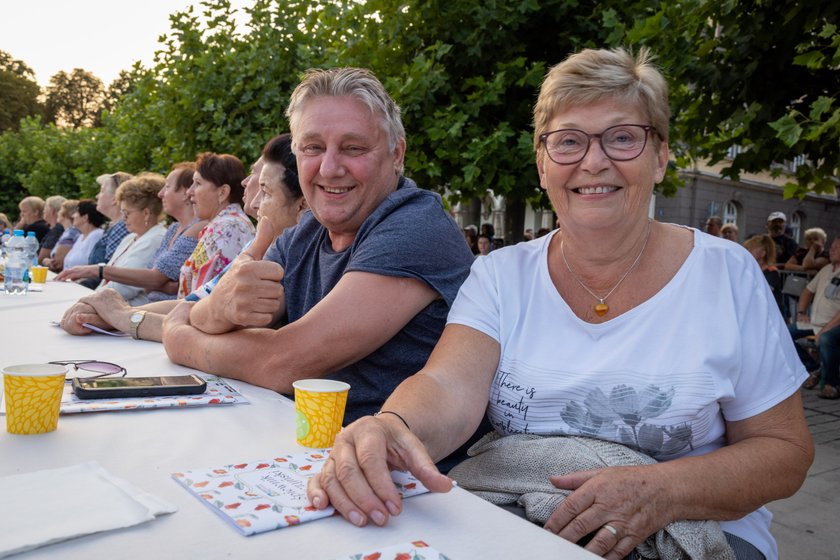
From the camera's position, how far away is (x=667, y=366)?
5.63ft

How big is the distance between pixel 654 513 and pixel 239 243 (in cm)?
339

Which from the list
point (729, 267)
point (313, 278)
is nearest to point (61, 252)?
point (313, 278)

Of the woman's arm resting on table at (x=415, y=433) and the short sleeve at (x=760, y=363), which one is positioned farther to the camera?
the short sleeve at (x=760, y=363)

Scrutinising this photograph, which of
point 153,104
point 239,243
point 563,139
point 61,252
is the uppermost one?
point 153,104

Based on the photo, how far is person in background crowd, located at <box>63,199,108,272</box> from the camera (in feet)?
30.1

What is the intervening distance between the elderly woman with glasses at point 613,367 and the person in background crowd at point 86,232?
8.39 metres

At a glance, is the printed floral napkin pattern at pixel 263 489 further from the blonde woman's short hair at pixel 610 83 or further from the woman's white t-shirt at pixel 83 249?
the woman's white t-shirt at pixel 83 249

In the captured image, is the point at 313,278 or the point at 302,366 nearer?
the point at 302,366

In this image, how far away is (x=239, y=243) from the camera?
14.4 feet

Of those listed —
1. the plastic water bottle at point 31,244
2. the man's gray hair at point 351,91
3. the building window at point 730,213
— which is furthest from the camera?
the building window at point 730,213

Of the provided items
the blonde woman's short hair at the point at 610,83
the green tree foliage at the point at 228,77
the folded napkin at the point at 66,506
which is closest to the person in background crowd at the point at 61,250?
the green tree foliage at the point at 228,77

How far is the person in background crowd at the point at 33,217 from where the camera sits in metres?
12.4

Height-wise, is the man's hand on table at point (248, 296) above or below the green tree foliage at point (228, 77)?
below

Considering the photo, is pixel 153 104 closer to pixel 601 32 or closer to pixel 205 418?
pixel 601 32
